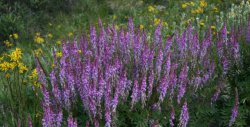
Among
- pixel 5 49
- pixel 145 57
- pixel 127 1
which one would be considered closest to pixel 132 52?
pixel 145 57

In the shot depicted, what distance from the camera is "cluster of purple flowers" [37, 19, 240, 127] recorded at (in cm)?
308

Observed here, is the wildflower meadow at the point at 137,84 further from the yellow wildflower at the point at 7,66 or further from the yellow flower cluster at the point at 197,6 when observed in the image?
the yellow flower cluster at the point at 197,6

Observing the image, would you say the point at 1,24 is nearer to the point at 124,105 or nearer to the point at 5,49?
the point at 5,49

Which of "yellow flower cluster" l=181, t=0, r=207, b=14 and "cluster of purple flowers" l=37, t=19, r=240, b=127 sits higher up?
"cluster of purple flowers" l=37, t=19, r=240, b=127

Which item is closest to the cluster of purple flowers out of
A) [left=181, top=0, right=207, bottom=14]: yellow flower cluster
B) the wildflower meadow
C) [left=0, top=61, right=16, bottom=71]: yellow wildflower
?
the wildflower meadow

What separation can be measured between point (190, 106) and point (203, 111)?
14 cm

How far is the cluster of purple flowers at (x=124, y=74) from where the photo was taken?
3.08 metres

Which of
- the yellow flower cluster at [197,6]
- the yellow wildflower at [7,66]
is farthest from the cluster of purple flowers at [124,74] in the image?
the yellow flower cluster at [197,6]

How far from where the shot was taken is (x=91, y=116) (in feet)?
10.3

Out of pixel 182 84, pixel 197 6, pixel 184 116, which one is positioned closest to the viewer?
pixel 184 116

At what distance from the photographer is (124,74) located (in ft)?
10.2

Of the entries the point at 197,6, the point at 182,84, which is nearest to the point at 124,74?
the point at 182,84

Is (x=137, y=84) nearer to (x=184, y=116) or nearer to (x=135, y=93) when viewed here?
(x=135, y=93)

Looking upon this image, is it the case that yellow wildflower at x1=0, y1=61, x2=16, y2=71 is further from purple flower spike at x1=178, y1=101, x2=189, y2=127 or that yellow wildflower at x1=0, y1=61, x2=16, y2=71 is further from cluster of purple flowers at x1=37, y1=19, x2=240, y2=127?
purple flower spike at x1=178, y1=101, x2=189, y2=127
